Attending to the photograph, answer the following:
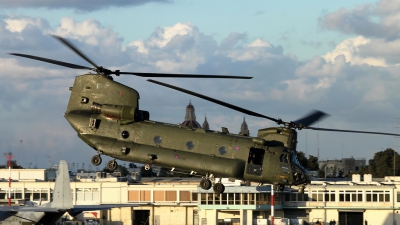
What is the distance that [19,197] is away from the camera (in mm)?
122250

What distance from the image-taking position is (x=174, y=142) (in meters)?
52.9

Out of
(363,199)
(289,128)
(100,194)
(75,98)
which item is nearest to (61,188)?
(75,98)

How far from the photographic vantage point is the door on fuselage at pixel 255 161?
52.0 m

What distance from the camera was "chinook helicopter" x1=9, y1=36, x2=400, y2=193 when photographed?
52031 mm

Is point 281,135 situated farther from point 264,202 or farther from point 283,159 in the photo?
point 264,202

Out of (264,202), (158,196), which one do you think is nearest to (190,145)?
(264,202)

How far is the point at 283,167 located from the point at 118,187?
70817 millimetres

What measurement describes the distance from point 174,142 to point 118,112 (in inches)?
169

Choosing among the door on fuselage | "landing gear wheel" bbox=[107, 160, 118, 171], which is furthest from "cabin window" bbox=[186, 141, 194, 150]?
"landing gear wheel" bbox=[107, 160, 118, 171]

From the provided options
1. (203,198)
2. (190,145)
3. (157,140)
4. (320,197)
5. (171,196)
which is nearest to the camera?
(190,145)

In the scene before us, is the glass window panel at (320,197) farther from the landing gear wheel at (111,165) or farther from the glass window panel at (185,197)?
the landing gear wheel at (111,165)

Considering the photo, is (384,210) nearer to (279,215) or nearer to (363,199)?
(363,199)

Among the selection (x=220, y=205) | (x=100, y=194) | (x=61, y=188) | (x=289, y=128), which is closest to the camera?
(x=289, y=128)

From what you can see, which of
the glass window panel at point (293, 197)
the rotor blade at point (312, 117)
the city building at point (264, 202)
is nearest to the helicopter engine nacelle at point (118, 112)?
the rotor blade at point (312, 117)
